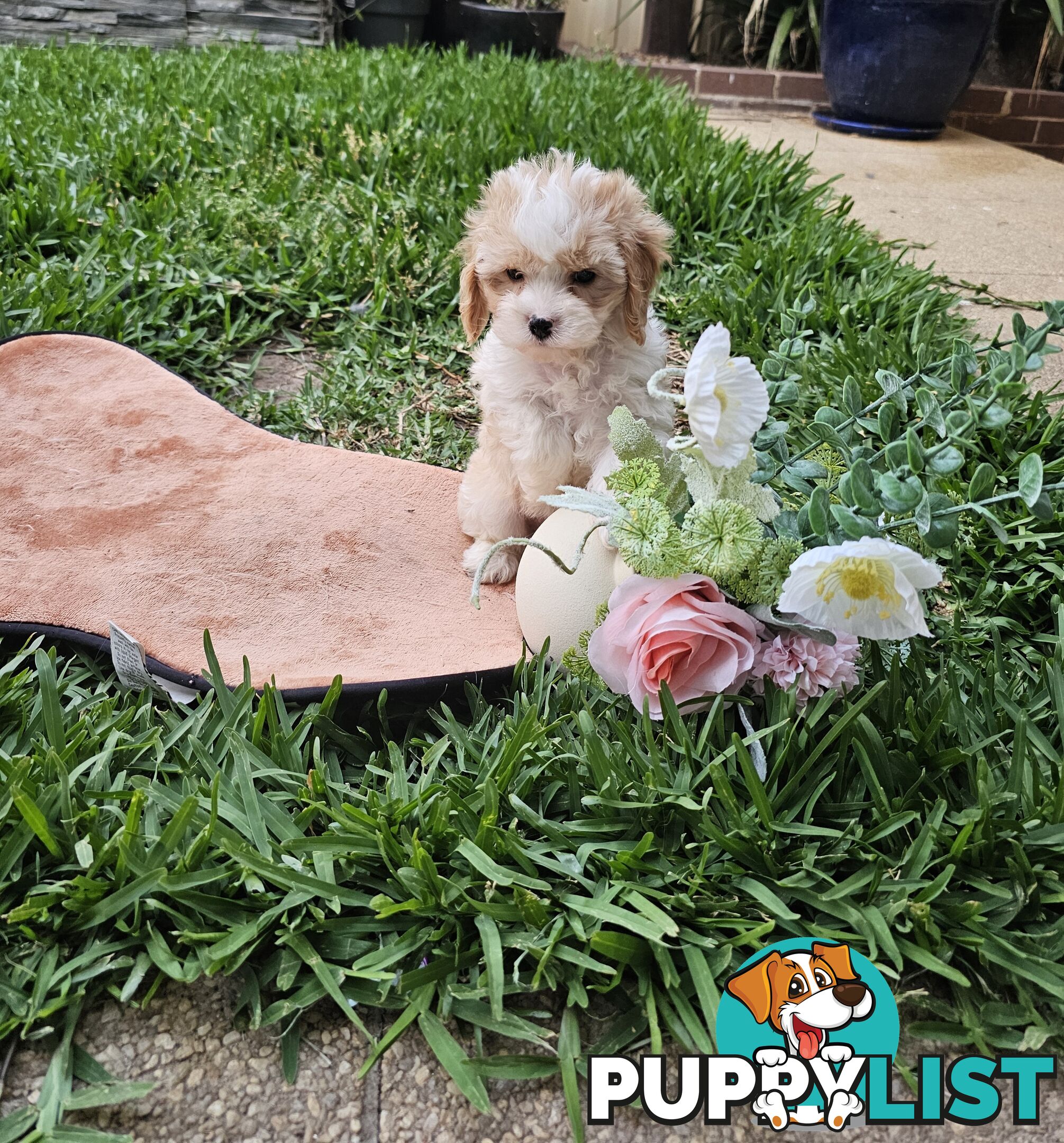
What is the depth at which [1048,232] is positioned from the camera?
16.9ft

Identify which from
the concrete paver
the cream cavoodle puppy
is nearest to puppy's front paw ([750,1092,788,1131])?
the concrete paver

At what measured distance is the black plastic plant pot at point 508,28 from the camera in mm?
9039

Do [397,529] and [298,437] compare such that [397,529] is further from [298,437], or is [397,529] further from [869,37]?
[869,37]

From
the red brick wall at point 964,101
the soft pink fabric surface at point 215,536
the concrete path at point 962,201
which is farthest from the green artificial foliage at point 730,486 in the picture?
the red brick wall at point 964,101

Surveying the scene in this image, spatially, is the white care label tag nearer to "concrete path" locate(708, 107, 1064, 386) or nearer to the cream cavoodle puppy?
the cream cavoodle puppy

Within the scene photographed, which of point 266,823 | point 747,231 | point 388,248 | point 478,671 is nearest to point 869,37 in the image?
point 747,231

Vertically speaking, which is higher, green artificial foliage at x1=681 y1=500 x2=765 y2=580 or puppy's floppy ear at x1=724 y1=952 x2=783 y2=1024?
green artificial foliage at x1=681 y1=500 x2=765 y2=580

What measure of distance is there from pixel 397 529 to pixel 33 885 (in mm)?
1419

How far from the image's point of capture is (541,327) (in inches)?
87.1

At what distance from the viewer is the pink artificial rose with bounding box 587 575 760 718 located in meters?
1.75

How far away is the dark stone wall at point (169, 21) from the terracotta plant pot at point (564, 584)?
7767 mm

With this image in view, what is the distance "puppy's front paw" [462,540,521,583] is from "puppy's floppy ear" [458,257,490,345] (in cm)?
56

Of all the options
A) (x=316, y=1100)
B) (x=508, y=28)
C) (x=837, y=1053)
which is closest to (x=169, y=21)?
(x=508, y=28)

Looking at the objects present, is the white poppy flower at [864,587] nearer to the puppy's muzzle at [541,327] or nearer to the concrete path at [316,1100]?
the concrete path at [316,1100]
